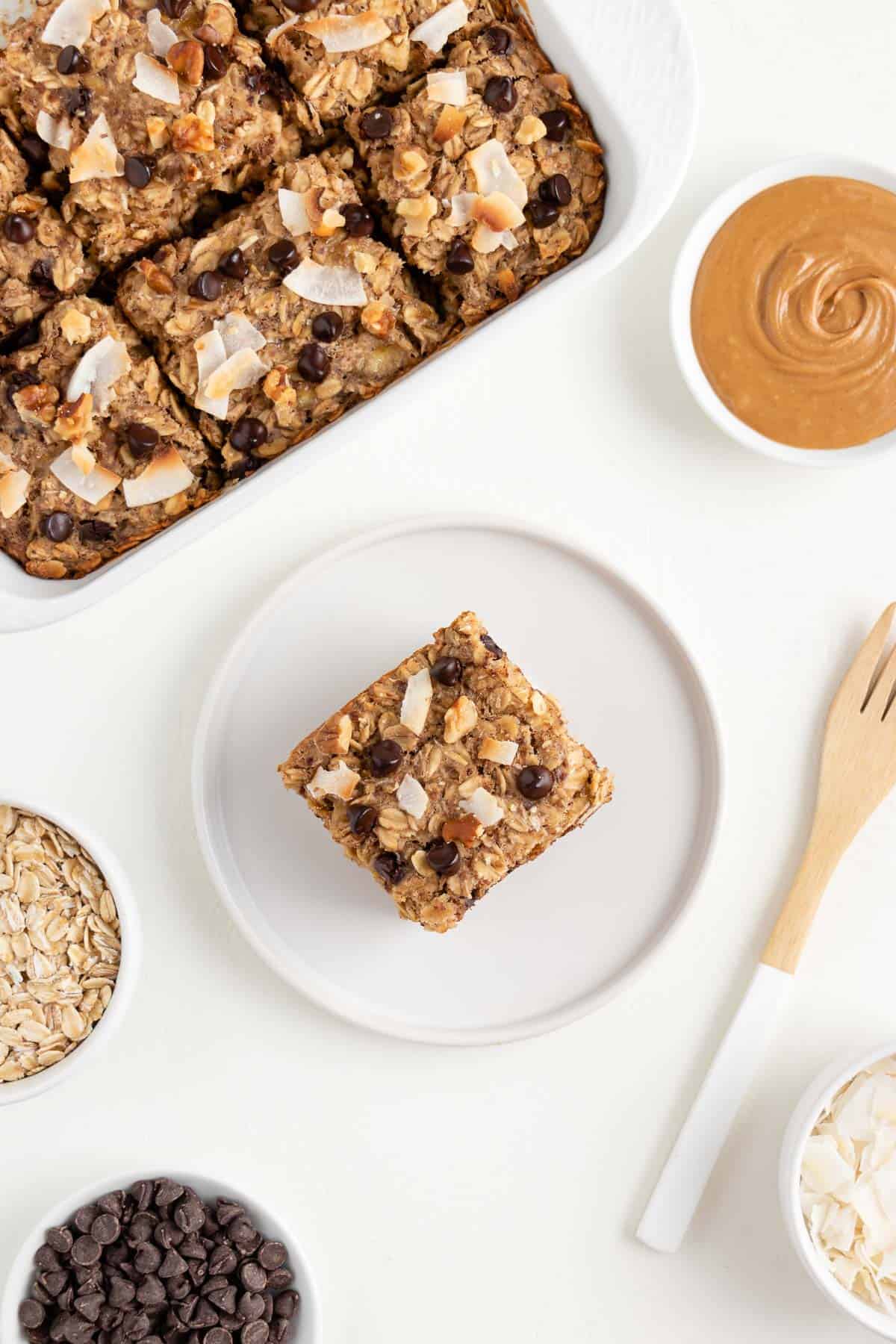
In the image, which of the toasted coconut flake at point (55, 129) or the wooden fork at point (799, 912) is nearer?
the toasted coconut flake at point (55, 129)

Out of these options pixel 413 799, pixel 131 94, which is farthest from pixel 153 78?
pixel 413 799

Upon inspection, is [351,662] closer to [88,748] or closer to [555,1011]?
[88,748]

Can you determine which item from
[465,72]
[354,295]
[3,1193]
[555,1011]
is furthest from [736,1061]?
[465,72]

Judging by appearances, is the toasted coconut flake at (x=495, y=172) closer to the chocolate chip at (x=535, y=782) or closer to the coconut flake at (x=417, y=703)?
the coconut flake at (x=417, y=703)

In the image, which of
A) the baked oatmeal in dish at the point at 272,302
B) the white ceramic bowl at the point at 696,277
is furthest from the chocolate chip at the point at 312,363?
the white ceramic bowl at the point at 696,277

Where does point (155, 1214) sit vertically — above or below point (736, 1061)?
below

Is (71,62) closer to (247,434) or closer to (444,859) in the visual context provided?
(247,434)

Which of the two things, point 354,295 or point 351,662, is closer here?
point 354,295
